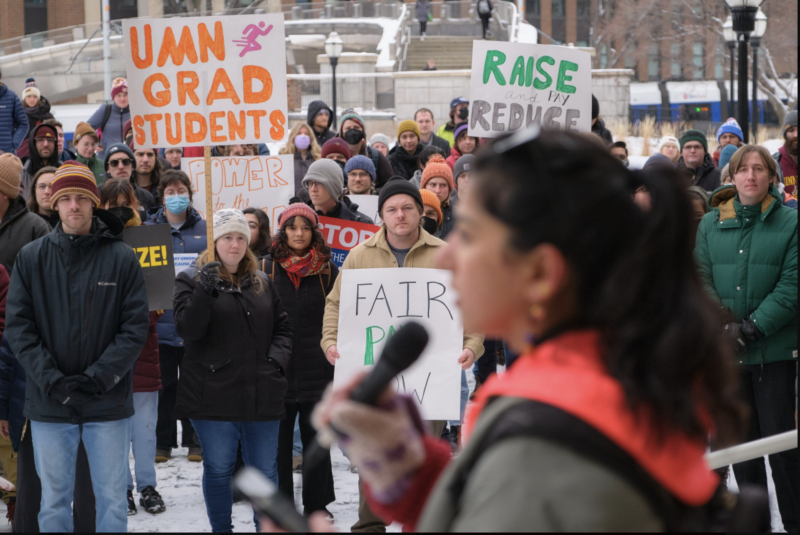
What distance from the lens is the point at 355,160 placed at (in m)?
8.38

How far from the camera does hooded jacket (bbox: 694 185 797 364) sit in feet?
16.2

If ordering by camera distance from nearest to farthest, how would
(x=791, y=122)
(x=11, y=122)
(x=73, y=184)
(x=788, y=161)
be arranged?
(x=73, y=184)
(x=788, y=161)
(x=791, y=122)
(x=11, y=122)

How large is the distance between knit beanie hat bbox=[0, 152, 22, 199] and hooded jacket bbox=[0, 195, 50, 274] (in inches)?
4.3

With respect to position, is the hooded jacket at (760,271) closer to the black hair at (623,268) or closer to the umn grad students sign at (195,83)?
the umn grad students sign at (195,83)

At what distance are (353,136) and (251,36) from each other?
334 cm

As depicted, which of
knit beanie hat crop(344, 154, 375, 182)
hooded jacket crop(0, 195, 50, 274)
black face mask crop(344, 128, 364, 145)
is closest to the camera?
hooded jacket crop(0, 195, 50, 274)

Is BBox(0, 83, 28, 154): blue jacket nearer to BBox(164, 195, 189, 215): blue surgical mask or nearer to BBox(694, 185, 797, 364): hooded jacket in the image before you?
BBox(164, 195, 189, 215): blue surgical mask

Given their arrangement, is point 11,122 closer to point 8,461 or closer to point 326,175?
point 326,175

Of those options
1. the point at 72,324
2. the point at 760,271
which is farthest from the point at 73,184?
the point at 760,271

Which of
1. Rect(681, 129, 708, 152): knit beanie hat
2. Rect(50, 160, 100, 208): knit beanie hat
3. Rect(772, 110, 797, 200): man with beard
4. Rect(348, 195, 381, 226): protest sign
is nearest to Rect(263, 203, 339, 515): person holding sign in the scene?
Rect(50, 160, 100, 208): knit beanie hat

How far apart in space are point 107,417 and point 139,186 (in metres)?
4.13

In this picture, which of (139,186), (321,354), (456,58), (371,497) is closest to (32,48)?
(456,58)

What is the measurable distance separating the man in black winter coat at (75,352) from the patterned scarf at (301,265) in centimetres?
112

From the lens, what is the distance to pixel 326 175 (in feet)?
22.9
